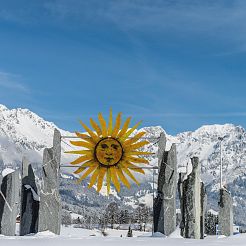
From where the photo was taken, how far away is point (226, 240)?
469 inches

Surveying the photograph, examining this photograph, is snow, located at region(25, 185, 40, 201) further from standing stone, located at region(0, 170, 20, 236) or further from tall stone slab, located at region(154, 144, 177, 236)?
tall stone slab, located at region(154, 144, 177, 236)

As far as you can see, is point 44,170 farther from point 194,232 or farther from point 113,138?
point 194,232

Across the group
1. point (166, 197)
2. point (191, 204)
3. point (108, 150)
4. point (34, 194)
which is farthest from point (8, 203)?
point (191, 204)

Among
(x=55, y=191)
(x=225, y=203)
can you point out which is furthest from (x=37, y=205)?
(x=225, y=203)

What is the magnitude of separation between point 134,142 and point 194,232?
4.91 metres

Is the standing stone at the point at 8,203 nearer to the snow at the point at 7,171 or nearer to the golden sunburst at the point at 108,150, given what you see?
the snow at the point at 7,171

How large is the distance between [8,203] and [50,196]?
1850mm

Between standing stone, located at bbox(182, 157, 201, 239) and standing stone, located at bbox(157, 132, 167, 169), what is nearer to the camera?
standing stone, located at bbox(182, 157, 201, 239)

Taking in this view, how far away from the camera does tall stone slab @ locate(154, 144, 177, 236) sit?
67.6 ft

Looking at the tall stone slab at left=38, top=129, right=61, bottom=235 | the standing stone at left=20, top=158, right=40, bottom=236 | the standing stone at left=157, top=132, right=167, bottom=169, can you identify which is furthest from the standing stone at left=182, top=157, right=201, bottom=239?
the standing stone at left=20, top=158, right=40, bottom=236

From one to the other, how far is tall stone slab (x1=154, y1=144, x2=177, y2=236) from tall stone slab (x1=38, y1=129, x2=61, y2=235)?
12.1ft

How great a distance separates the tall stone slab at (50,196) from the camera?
20.1 metres

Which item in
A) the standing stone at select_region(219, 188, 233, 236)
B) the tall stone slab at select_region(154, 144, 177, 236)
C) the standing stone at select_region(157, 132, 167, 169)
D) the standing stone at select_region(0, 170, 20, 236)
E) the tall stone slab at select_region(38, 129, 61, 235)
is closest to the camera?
the standing stone at select_region(0, 170, 20, 236)

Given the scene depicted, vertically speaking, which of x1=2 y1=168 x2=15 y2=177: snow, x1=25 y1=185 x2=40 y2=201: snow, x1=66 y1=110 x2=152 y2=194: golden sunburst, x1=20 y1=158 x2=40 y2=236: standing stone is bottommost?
x1=20 y1=158 x2=40 y2=236: standing stone
